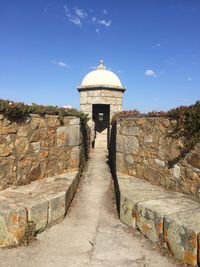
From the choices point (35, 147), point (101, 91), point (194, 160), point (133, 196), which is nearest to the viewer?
point (194, 160)

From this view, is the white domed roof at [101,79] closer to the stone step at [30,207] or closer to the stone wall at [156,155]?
the stone wall at [156,155]

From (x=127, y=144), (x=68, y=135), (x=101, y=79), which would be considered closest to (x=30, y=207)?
(x=68, y=135)

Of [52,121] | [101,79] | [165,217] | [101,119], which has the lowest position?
[165,217]

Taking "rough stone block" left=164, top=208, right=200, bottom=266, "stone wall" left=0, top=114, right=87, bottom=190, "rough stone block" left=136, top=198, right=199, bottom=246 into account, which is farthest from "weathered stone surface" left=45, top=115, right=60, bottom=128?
"rough stone block" left=164, top=208, right=200, bottom=266

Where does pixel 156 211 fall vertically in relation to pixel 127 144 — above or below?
below

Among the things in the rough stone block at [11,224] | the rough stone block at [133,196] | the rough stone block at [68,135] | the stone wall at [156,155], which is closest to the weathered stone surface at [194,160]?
the stone wall at [156,155]

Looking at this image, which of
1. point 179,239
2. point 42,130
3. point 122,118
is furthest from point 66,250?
point 122,118

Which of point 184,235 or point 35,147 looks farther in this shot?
point 35,147

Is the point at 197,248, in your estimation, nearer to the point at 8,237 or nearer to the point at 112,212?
the point at 112,212

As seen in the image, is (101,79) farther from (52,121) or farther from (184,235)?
(184,235)

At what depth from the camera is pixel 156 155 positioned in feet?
15.8

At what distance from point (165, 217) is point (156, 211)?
20cm

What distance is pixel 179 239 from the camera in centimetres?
296

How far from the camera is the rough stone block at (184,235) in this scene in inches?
109
